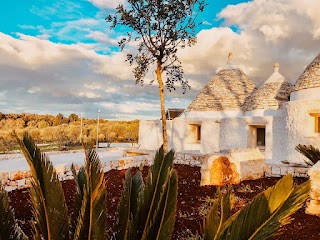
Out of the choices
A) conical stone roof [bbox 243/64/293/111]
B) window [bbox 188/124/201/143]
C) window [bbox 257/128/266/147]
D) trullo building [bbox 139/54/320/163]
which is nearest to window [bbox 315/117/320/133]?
trullo building [bbox 139/54/320/163]

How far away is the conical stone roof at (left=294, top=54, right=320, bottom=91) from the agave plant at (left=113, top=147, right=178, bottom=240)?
11.4 metres

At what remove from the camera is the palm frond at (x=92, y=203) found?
7.91ft

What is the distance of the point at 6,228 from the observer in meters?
2.59

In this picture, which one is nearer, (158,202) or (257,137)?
(158,202)

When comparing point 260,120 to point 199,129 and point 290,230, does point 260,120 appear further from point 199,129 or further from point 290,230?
point 290,230

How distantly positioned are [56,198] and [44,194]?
0.11m

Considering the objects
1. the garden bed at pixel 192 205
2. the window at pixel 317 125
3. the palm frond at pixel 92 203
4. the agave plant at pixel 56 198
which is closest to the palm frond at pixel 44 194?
the agave plant at pixel 56 198

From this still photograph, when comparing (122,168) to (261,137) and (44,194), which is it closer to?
(261,137)

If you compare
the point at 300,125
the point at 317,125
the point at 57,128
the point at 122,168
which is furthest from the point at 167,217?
the point at 57,128

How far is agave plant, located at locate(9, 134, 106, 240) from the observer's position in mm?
2426

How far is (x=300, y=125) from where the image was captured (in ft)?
42.7

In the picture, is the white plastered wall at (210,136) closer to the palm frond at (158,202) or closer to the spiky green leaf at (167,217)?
the palm frond at (158,202)

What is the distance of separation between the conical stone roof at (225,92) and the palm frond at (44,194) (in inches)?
585

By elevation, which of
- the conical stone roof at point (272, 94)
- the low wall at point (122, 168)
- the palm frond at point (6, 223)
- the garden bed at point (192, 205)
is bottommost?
the garden bed at point (192, 205)
